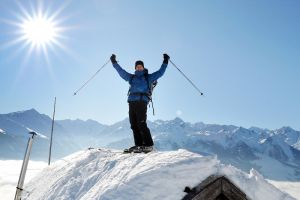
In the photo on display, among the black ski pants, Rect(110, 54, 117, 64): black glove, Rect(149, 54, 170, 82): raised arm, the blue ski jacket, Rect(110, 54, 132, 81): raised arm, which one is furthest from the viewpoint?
Rect(110, 54, 117, 64): black glove

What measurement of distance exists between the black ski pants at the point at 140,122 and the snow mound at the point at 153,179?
1.91m

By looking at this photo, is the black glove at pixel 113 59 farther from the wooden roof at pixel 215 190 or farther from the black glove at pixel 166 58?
the wooden roof at pixel 215 190

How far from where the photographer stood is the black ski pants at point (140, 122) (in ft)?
32.6

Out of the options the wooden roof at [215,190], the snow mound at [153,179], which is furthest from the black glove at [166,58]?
the wooden roof at [215,190]

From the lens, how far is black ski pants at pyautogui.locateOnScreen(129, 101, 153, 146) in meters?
9.92

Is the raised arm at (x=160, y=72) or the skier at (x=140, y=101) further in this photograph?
the raised arm at (x=160, y=72)

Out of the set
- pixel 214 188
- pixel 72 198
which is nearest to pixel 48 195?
pixel 72 198

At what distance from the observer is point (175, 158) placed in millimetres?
6641

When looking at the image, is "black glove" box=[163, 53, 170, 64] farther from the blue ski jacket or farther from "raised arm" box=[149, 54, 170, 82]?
the blue ski jacket

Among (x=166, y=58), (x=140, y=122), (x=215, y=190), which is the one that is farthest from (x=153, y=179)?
(x=166, y=58)

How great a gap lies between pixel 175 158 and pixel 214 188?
2.76 feet

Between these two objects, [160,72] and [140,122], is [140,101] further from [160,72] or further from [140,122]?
[160,72]

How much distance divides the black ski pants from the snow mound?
1.91 metres

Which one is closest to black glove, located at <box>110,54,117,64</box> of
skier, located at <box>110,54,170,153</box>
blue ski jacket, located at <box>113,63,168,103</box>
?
blue ski jacket, located at <box>113,63,168,103</box>
